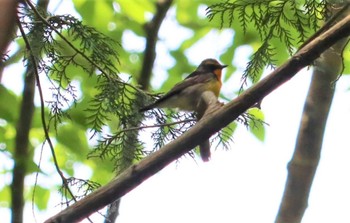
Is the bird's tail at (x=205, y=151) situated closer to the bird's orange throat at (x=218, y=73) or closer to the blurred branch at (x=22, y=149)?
the blurred branch at (x=22, y=149)

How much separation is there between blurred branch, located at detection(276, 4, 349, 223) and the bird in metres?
0.44

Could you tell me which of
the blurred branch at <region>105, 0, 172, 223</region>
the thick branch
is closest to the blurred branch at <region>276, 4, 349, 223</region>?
the blurred branch at <region>105, 0, 172, 223</region>

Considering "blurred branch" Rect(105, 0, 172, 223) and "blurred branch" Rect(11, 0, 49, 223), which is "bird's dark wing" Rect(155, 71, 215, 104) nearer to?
"blurred branch" Rect(105, 0, 172, 223)

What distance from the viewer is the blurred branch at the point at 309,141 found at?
2396mm

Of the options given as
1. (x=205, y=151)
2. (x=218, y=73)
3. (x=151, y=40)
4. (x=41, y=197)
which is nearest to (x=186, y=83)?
(x=218, y=73)

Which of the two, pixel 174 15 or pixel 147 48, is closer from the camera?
pixel 147 48

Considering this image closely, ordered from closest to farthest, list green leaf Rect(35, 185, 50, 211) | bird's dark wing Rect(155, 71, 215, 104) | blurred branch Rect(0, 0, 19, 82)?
blurred branch Rect(0, 0, 19, 82) → bird's dark wing Rect(155, 71, 215, 104) → green leaf Rect(35, 185, 50, 211)

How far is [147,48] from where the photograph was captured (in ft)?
10.6

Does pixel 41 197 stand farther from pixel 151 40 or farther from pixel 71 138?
pixel 151 40

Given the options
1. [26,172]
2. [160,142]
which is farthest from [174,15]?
[160,142]

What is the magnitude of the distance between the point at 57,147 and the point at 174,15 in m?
1.29

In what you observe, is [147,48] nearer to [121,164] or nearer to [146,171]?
[121,164]

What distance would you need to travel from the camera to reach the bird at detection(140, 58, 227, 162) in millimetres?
1635

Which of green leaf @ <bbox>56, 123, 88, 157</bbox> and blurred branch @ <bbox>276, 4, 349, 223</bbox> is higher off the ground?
green leaf @ <bbox>56, 123, 88, 157</bbox>
